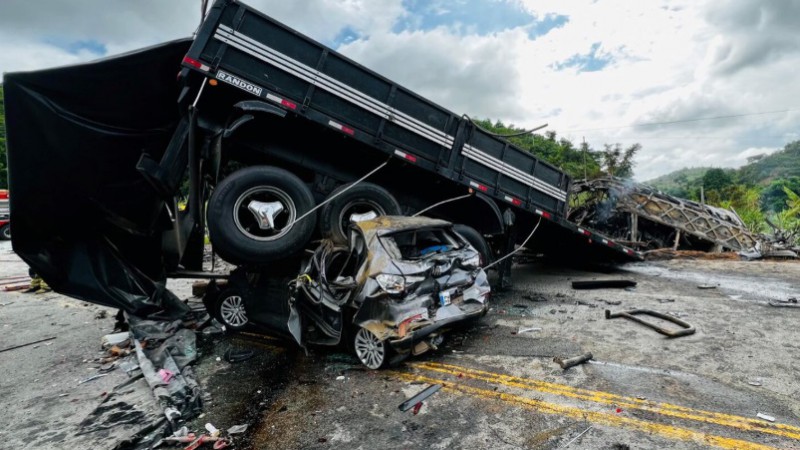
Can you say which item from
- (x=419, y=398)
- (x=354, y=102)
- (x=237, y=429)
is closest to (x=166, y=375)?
(x=237, y=429)

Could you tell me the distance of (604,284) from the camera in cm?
750

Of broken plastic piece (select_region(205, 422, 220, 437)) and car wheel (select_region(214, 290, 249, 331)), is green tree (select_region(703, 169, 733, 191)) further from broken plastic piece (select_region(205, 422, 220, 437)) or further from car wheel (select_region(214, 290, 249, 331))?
broken plastic piece (select_region(205, 422, 220, 437))

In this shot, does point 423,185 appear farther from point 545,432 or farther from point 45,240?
point 45,240

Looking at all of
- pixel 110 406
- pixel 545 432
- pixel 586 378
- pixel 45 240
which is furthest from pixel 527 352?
pixel 45 240

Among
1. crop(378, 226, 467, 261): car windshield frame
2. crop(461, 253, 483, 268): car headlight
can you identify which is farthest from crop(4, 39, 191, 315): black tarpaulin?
crop(461, 253, 483, 268): car headlight

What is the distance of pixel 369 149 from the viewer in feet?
19.1

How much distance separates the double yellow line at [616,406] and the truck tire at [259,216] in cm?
238

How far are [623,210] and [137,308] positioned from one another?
12262 millimetres

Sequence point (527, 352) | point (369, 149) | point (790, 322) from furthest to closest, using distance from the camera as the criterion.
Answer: point (369, 149), point (790, 322), point (527, 352)

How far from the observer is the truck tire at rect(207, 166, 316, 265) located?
500 centimetres

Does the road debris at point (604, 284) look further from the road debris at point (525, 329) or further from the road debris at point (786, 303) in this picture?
the road debris at point (525, 329)

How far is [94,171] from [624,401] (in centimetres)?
657

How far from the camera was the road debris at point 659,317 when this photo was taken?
4.57 m

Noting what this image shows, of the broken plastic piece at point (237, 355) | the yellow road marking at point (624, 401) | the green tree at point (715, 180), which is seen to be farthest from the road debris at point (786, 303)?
the green tree at point (715, 180)
